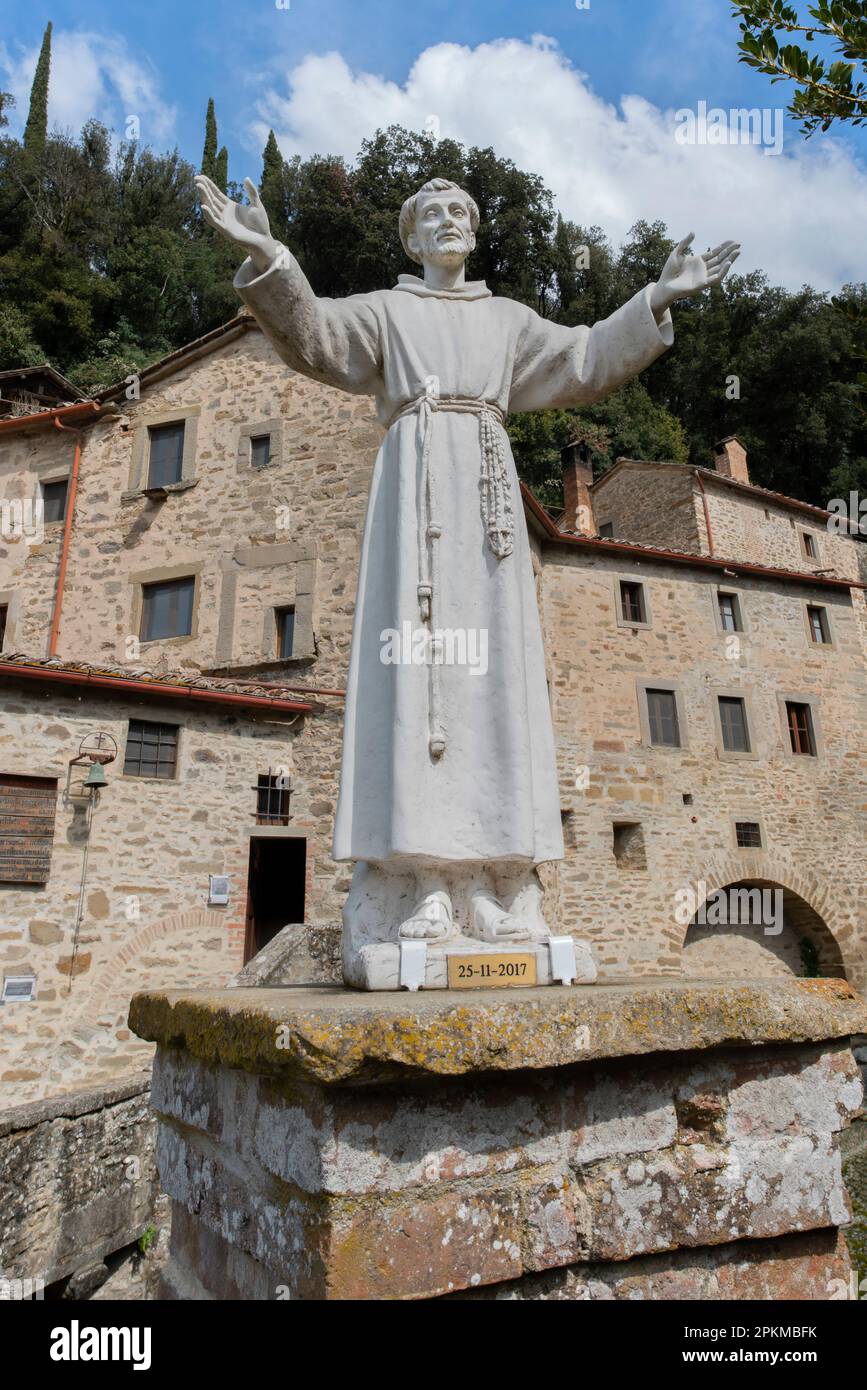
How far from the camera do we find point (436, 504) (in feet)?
11.0

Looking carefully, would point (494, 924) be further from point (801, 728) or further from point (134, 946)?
point (801, 728)

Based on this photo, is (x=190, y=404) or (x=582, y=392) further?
(x=190, y=404)

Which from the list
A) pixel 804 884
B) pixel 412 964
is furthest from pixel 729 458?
pixel 412 964

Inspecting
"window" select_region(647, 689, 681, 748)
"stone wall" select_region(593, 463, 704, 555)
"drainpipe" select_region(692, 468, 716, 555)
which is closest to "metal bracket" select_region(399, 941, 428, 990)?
"window" select_region(647, 689, 681, 748)

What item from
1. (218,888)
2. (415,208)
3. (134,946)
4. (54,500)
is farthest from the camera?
(54,500)

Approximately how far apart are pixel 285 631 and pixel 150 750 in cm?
457

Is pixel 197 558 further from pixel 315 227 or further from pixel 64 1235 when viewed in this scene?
pixel 315 227

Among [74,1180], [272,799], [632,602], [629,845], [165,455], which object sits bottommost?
[74,1180]

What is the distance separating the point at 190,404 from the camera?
18250mm

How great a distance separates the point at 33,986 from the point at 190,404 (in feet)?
40.8

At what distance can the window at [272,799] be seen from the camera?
13.0 m

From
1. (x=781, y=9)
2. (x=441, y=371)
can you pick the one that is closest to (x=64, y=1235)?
(x=441, y=371)

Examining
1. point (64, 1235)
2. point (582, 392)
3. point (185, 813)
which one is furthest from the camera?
point (185, 813)

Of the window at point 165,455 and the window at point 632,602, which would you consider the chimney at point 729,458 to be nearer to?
the window at point 632,602
